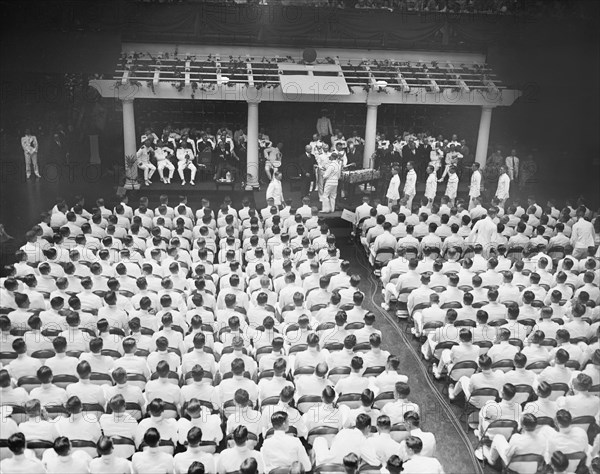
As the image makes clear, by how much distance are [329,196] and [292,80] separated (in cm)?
476

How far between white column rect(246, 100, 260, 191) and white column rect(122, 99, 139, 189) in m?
3.66

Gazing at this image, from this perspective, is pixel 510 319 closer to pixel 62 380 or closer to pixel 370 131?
pixel 62 380

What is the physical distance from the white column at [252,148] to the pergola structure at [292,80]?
0.11 ft

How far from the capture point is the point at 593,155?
26.2m

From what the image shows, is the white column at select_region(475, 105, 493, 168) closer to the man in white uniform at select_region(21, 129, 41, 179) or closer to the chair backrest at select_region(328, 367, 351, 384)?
the man in white uniform at select_region(21, 129, 41, 179)

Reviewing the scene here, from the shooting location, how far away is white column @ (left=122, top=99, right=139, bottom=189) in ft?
66.4

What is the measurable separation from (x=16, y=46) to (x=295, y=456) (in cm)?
1766

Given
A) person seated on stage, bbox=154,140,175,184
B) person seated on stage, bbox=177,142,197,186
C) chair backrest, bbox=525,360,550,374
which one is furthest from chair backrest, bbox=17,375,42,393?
person seated on stage, bbox=154,140,175,184

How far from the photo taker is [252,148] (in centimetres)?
2094

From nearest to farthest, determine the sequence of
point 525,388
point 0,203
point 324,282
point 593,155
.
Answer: point 525,388 → point 324,282 → point 0,203 → point 593,155

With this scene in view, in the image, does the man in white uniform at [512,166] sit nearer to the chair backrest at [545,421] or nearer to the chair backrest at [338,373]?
the chair backrest at [338,373]

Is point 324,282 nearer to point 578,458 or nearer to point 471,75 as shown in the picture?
point 578,458

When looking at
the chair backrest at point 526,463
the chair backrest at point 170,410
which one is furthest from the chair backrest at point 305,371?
the chair backrest at point 526,463

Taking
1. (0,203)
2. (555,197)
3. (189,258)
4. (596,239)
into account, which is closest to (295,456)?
(189,258)
